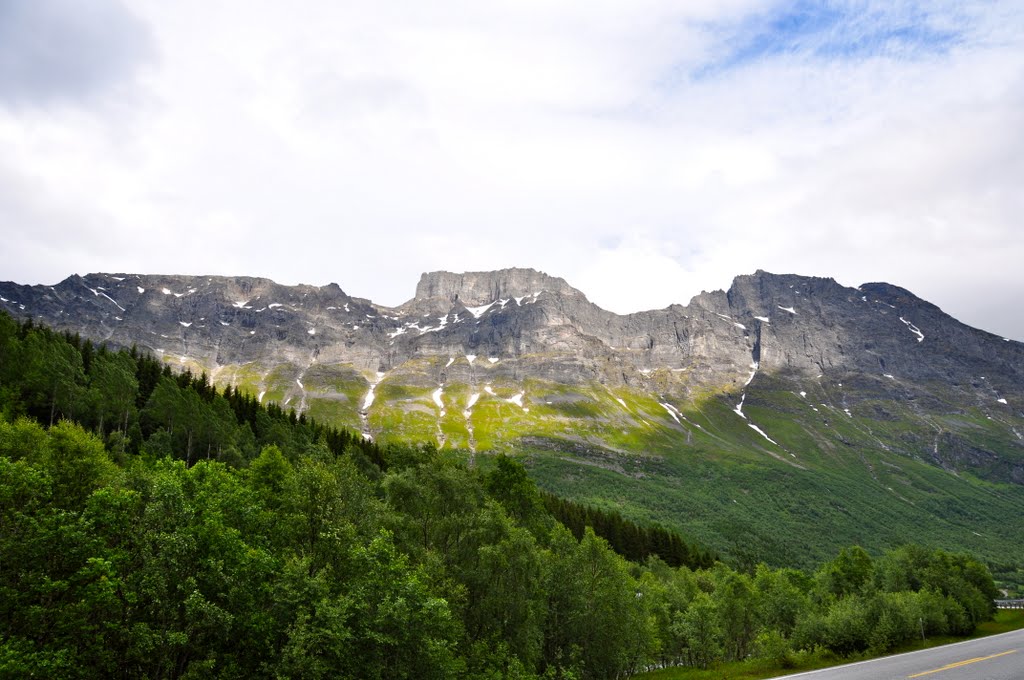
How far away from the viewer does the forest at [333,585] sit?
2372 centimetres

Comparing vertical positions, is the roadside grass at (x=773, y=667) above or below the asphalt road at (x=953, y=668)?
below

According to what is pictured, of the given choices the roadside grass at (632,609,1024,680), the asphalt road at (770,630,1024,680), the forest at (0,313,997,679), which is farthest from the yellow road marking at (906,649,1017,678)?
the forest at (0,313,997,679)

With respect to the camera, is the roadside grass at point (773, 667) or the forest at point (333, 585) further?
the roadside grass at point (773, 667)

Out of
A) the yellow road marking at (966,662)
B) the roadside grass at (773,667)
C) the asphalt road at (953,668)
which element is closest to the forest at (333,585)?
the roadside grass at (773,667)

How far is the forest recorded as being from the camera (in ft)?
77.8

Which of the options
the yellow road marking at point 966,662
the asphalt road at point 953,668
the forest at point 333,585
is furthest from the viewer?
the yellow road marking at point 966,662

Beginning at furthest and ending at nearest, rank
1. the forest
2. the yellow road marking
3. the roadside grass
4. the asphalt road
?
the roadside grass < the yellow road marking < the asphalt road < the forest

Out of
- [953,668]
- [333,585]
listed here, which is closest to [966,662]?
[953,668]

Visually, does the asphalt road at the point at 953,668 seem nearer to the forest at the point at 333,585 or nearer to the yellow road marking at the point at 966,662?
the yellow road marking at the point at 966,662

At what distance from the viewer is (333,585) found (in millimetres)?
28766

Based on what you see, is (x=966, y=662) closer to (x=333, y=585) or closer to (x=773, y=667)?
(x=773, y=667)

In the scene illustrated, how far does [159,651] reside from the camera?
956 inches

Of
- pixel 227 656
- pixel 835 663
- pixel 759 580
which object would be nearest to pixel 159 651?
pixel 227 656

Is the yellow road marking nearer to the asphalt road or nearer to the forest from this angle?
the asphalt road
